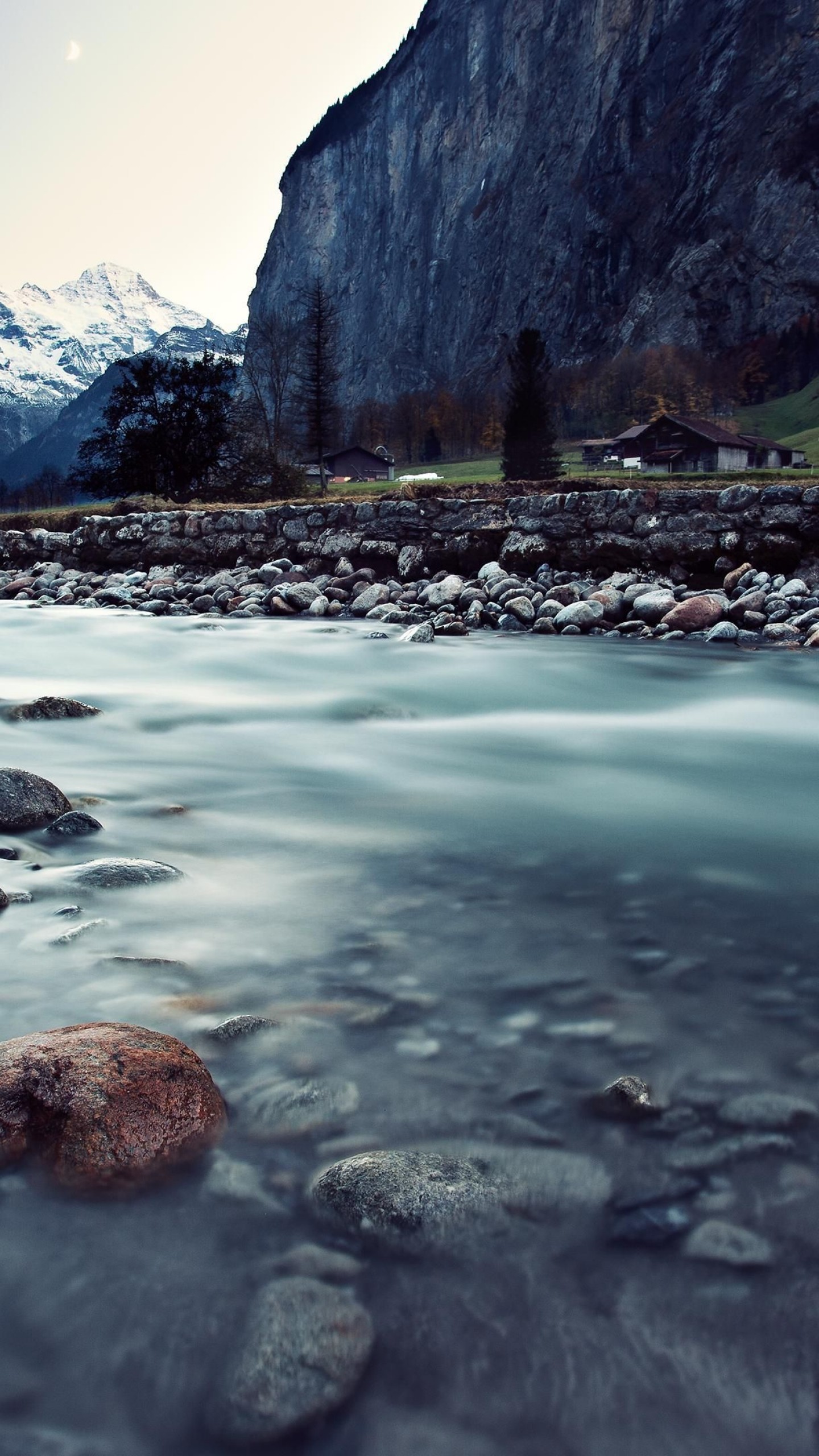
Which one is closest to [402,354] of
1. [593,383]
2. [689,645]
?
[593,383]

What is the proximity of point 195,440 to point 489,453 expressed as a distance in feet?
195

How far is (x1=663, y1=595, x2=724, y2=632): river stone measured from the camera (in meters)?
11.6

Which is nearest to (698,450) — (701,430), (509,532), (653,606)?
(701,430)

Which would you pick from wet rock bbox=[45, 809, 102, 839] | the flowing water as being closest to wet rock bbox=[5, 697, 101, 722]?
the flowing water

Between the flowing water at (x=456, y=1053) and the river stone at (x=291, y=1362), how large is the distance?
0.11 feet

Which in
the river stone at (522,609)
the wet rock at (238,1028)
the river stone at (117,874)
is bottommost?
the wet rock at (238,1028)

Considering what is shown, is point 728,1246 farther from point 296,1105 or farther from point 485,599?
point 485,599

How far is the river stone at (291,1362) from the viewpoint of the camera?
55.9 inches

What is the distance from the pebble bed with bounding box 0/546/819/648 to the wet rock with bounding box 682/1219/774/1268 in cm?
966

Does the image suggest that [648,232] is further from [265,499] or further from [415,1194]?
[415,1194]

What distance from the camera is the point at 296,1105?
2.18m

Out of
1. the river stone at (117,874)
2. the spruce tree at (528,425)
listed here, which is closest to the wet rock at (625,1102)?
the river stone at (117,874)

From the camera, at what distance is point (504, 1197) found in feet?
6.16

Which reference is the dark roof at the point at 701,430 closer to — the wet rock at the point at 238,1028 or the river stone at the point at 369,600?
the river stone at the point at 369,600
